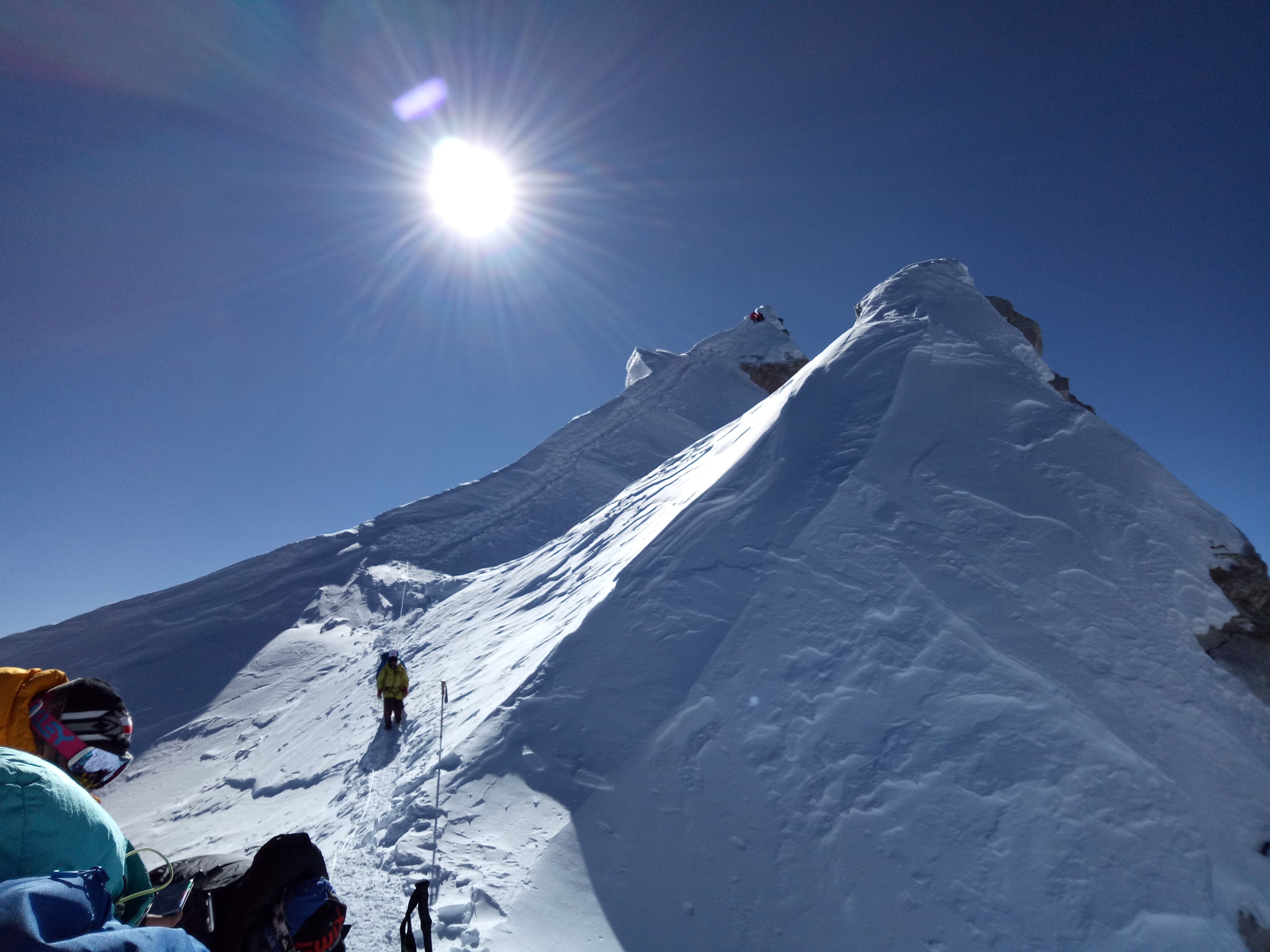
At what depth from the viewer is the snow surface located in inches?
162

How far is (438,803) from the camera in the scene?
218 inches

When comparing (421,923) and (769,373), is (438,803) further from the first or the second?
(769,373)

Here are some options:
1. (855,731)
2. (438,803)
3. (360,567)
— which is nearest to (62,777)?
(438,803)

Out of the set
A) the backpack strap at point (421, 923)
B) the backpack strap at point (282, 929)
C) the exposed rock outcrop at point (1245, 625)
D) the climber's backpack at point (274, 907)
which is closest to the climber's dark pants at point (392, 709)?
the backpack strap at point (421, 923)

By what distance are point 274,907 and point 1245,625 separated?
9017mm

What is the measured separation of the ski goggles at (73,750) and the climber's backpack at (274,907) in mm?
582

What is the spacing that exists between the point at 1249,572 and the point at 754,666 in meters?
6.07

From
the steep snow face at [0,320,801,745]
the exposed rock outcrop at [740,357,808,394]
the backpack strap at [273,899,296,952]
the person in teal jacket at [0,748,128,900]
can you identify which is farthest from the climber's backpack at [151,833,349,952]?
the exposed rock outcrop at [740,357,808,394]

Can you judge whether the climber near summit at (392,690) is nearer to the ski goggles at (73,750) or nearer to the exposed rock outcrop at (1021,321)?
the ski goggles at (73,750)

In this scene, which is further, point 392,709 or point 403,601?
point 403,601

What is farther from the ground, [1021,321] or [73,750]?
[1021,321]

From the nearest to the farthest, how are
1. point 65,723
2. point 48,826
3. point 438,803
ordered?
point 48,826 → point 65,723 → point 438,803

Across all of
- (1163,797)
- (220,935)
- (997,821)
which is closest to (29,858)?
(220,935)

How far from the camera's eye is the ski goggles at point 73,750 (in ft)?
8.85
